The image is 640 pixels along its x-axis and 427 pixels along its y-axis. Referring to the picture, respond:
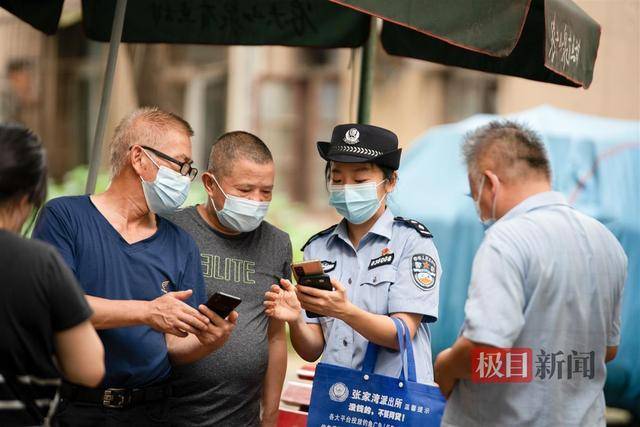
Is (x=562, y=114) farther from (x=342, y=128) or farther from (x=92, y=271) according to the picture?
(x=92, y=271)

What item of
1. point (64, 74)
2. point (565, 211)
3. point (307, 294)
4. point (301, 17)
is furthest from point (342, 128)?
point (64, 74)

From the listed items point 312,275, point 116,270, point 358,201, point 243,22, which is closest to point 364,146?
point 358,201

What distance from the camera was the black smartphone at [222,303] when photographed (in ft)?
10.8

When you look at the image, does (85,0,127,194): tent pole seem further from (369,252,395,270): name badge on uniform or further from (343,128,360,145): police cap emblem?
(369,252,395,270): name badge on uniform

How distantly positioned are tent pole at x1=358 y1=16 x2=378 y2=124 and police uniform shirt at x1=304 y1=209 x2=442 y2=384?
146 cm

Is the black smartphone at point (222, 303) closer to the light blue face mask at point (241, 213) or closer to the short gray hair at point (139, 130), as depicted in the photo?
the light blue face mask at point (241, 213)

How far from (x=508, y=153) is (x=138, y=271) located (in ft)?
4.41

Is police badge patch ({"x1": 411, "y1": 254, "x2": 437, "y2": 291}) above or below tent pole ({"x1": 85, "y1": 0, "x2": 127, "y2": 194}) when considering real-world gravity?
below

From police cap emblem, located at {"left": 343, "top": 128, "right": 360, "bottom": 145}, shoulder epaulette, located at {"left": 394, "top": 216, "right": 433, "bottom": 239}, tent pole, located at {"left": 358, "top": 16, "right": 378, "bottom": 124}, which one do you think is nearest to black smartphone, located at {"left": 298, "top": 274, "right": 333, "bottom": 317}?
shoulder epaulette, located at {"left": 394, "top": 216, "right": 433, "bottom": 239}

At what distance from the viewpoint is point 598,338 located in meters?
3.22

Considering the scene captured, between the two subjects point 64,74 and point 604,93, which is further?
point 64,74

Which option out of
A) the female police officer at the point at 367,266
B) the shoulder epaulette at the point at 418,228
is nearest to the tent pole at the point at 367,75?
the female police officer at the point at 367,266

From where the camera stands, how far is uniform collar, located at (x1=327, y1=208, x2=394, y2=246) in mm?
3812

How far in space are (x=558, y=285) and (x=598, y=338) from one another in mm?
267
